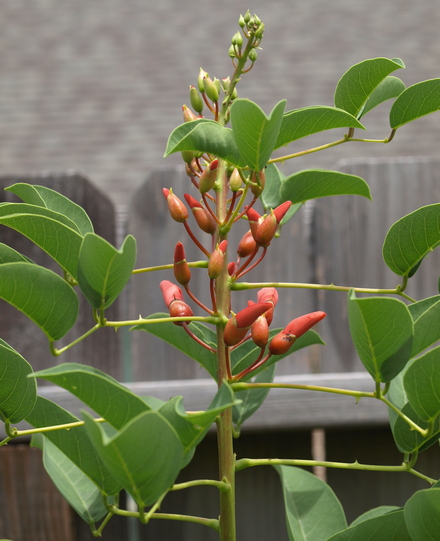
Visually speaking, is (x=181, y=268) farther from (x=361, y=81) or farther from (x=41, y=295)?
(x=361, y=81)

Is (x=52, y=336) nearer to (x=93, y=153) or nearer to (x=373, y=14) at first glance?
(x=93, y=153)

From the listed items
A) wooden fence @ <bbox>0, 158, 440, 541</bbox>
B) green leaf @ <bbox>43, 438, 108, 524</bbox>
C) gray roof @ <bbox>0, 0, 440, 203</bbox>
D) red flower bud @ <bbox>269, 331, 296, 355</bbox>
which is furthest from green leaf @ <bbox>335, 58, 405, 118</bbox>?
gray roof @ <bbox>0, 0, 440, 203</bbox>

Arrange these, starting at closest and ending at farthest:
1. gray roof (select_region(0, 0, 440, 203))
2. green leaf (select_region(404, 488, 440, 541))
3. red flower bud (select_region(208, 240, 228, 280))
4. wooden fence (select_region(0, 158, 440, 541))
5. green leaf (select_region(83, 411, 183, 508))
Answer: green leaf (select_region(83, 411, 183, 508)), green leaf (select_region(404, 488, 440, 541)), red flower bud (select_region(208, 240, 228, 280)), wooden fence (select_region(0, 158, 440, 541)), gray roof (select_region(0, 0, 440, 203))

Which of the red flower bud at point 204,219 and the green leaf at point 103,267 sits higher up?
the red flower bud at point 204,219

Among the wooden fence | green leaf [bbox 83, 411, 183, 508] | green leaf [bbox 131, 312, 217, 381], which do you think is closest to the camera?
green leaf [bbox 83, 411, 183, 508]

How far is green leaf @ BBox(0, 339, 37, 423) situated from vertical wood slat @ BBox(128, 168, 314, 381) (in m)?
0.92

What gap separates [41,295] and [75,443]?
0.56 feet

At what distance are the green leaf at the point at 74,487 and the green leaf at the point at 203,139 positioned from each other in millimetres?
415

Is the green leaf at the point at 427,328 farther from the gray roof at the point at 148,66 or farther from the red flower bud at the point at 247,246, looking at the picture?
the gray roof at the point at 148,66

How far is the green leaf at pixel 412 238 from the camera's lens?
1.94ft

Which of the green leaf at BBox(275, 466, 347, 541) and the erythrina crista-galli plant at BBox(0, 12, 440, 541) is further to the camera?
the green leaf at BBox(275, 466, 347, 541)

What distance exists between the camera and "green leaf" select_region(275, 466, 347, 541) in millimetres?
714

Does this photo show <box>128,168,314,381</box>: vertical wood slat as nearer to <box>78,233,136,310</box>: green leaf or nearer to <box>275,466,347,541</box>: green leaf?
<box>275,466,347,541</box>: green leaf

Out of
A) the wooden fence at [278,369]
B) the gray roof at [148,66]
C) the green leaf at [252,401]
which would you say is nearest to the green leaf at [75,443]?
the green leaf at [252,401]
